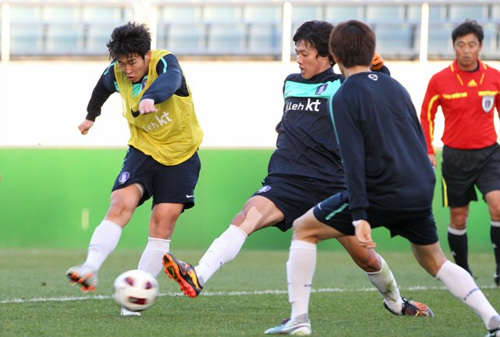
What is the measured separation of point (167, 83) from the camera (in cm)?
616

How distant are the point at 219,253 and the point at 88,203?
8.28 m

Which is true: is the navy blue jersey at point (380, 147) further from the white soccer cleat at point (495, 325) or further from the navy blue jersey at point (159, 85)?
the navy blue jersey at point (159, 85)

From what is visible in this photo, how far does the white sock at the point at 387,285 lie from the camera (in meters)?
6.41

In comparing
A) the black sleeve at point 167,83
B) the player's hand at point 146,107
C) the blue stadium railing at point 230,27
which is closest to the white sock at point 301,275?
the player's hand at point 146,107

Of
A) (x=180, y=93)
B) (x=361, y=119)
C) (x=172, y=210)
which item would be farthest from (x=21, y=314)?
(x=361, y=119)

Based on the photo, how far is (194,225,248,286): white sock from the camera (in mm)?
5645

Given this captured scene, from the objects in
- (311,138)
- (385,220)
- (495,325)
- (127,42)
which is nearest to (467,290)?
(495,325)

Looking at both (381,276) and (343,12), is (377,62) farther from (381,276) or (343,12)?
(343,12)

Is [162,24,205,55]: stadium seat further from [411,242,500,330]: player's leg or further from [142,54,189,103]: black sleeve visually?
[411,242,500,330]: player's leg

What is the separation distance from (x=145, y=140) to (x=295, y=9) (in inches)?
474

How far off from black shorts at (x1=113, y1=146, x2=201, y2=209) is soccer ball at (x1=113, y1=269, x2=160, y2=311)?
766mm

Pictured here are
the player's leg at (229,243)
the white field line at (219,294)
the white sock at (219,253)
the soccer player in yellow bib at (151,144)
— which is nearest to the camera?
the player's leg at (229,243)

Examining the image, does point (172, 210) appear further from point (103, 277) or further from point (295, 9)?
point (295, 9)

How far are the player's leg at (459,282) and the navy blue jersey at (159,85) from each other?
1.84 meters
